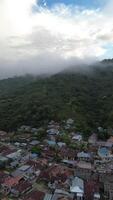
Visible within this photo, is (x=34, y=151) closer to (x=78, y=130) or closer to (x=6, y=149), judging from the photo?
(x=6, y=149)

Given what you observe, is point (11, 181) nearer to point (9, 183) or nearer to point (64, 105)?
point (9, 183)

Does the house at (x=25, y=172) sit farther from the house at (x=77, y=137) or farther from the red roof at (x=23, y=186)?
the house at (x=77, y=137)

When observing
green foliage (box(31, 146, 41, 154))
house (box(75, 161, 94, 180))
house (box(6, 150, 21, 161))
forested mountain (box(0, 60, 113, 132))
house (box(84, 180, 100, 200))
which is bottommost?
house (box(84, 180, 100, 200))

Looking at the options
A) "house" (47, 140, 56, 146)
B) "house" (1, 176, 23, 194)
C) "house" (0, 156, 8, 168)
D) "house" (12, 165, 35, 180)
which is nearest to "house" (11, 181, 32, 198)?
"house" (1, 176, 23, 194)

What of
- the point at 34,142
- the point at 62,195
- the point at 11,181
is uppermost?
the point at 34,142


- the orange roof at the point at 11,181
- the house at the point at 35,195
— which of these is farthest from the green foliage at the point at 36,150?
the house at the point at 35,195

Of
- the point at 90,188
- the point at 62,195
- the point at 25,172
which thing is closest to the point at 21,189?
the point at 25,172

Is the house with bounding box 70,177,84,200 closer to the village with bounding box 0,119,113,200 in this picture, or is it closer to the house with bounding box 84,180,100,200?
the village with bounding box 0,119,113,200
